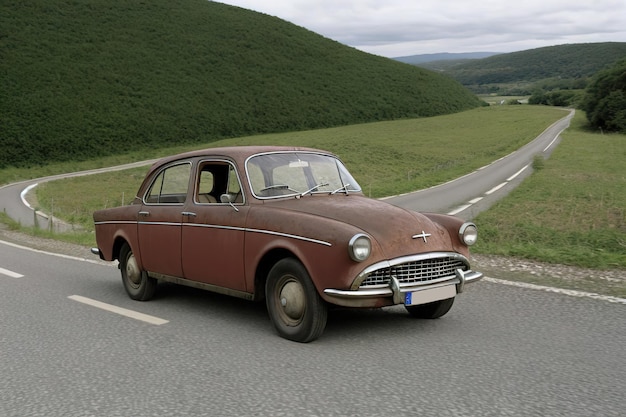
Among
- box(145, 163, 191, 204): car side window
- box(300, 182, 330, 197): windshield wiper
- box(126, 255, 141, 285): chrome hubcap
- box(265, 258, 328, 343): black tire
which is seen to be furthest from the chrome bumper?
box(126, 255, 141, 285): chrome hubcap

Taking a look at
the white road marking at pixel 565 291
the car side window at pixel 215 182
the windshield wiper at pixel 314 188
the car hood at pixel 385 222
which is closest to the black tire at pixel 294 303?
the car hood at pixel 385 222

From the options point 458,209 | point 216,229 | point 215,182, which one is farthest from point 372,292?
point 458,209

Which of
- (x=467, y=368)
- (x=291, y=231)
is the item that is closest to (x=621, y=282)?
(x=467, y=368)

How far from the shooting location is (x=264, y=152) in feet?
20.2

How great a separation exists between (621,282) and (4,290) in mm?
7678

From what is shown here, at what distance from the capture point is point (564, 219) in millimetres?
14125

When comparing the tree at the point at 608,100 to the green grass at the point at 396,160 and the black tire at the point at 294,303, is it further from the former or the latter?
the black tire at the point at 294,303

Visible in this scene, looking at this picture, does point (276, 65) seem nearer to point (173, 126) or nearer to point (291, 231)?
point (173, 126)

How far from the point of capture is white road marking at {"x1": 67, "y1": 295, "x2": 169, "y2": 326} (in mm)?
6181

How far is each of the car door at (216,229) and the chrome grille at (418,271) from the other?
1.35 metres

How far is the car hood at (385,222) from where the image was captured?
16.5 feet

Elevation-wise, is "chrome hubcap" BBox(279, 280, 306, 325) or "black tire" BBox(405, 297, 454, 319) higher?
"chrome hubcap" BBox(279, 280, 306, 325)

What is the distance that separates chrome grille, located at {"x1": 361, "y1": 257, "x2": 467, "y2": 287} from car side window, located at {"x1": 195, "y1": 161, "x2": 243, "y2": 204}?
181 cm

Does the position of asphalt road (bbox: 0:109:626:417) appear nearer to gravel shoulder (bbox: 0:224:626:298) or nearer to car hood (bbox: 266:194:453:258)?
gravel shoulder (bbox: 0:224:626:298)
